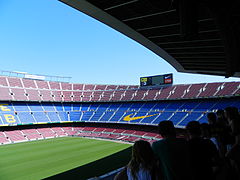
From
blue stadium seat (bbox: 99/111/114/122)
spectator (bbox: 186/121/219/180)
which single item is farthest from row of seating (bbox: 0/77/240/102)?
spectator (bbox: 186/121/219/180)

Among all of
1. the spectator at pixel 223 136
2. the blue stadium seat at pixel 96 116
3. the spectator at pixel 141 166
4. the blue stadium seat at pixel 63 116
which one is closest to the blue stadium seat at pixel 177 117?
the blue stadium seat at pixel 96 116

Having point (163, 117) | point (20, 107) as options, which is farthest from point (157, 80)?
point (20, 107)

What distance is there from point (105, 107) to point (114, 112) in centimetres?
433

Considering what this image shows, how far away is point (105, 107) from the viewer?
50.9m

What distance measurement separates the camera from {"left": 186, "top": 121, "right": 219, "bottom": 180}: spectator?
2742 mm

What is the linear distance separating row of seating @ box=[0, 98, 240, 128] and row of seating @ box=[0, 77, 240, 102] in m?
1.42

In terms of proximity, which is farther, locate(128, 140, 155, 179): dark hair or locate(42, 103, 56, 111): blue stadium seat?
locate(42, 103, 56, 111): blue stadium seat

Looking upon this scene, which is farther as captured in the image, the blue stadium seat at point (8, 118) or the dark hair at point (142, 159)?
the blue stadium seat at point (8, 118)

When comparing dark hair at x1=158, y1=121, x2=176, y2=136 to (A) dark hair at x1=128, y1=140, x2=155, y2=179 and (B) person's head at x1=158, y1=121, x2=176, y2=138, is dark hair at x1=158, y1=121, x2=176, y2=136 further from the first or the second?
(A) dark hair at x1=128, y1=140, x2=155, y2=179

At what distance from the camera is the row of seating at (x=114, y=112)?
35844 mm

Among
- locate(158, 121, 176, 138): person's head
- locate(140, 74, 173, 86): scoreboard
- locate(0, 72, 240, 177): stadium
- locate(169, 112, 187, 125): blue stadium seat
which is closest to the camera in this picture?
locate(158, 121, 176, 138): person's head

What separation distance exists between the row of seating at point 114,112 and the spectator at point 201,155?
109 feet

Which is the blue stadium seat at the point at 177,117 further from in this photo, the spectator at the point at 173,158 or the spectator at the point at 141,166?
the spectator at the point at 141,166

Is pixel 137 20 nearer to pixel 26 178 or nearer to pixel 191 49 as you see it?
pixel 191 49
